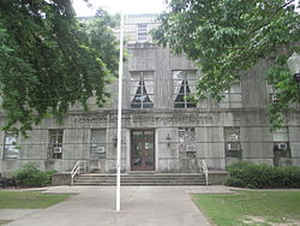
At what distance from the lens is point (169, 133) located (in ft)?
56.9

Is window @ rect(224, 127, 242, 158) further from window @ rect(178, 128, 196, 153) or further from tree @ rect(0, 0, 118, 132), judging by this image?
tree @ rect(0, 0, 118, 132)

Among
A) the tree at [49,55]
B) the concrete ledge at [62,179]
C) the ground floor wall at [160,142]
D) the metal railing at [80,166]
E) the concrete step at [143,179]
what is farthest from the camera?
the ground floor wall at [160,142]

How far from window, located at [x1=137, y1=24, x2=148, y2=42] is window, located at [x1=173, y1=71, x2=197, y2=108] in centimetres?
411

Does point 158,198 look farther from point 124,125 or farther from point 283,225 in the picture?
point 124,125

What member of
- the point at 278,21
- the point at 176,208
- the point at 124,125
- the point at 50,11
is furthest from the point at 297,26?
the point at 124,125

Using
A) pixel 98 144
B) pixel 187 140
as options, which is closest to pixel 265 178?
pixel 187 140

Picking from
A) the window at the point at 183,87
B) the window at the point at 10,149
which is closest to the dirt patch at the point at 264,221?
the window at the point at 183,87

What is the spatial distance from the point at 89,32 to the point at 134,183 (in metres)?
8.76

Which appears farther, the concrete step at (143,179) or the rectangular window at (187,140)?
the rectangular window at (187,140)

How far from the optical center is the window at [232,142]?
17172 millimetres

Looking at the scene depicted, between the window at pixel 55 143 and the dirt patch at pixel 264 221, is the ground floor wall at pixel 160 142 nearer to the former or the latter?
the window at pixel 55 143

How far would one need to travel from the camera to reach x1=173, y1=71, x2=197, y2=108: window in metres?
18.1

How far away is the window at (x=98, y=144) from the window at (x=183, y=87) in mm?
5774

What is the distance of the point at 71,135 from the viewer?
1775 centimetres
